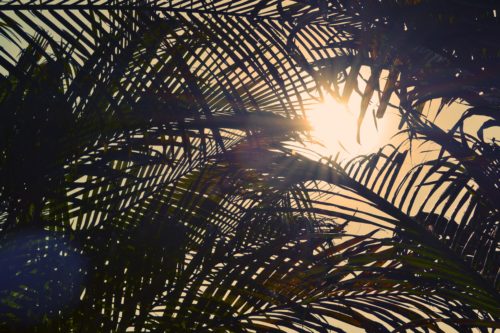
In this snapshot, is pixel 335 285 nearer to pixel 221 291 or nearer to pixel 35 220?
pixel 221 291

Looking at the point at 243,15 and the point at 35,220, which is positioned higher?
the point at 243,15

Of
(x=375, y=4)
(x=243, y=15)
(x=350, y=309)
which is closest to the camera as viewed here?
(x=243, y=15)

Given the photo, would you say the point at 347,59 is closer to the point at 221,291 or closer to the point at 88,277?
the point at 221,291

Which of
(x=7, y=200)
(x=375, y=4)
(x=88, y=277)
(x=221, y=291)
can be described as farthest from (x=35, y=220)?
(x=375, y=4)

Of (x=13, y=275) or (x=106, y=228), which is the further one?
(x=106, y=228)

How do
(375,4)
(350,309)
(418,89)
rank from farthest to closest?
(418,89) < (350,309) < (375,4)

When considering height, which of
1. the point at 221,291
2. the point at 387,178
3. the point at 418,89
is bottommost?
the point at 221,291

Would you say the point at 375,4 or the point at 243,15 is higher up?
the point at 375,4

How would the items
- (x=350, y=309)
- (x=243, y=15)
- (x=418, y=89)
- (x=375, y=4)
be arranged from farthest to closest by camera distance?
1. (x=418, y=89)
2. (x=350, y=309)
3. (x=375, y=4)
4. (x=243, y=15)

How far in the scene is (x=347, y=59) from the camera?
7.04ft

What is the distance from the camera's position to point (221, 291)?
190 cm

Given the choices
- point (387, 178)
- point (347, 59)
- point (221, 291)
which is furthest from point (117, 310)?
point (347, 59)

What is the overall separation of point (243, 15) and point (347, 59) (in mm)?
766

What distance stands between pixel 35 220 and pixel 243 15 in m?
1.10
